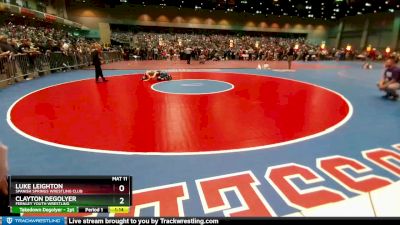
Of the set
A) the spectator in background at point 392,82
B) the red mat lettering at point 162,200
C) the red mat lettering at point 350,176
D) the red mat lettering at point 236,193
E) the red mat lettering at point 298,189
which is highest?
the spectator in background at point 392,82

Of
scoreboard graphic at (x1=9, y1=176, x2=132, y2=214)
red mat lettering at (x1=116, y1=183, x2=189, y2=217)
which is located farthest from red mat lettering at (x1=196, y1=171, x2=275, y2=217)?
scoreboard graphic at (x1=9, y1=176, x2=132, y2=214)

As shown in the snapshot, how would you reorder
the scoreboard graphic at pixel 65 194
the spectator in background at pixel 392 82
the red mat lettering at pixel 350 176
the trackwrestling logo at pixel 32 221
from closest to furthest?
the trackwrestling logo at pixel 32 221 < the scoreboard graphic at pixel 65 194 < the red mat lettering at pixel 350 176 < the spectator in background at pixel 392 82

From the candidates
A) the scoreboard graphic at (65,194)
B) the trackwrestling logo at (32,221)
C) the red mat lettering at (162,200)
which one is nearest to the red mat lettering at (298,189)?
the red mat lettering at (162,200)

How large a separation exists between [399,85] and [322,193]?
708 cm

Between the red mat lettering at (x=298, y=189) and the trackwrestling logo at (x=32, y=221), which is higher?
the trackwrestling logo at (x=32, y=221)

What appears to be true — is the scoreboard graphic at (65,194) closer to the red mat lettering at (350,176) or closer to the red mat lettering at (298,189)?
the red mat lettering at (298,189)

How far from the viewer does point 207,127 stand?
5.48 metres

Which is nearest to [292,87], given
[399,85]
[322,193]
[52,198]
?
[399,85]

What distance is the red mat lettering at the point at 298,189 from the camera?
116 inches

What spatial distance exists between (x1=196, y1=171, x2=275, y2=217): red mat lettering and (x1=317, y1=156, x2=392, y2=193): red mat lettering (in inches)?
42.7

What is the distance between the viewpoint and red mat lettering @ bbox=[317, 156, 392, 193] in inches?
129

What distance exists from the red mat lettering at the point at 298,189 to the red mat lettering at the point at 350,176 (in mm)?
238

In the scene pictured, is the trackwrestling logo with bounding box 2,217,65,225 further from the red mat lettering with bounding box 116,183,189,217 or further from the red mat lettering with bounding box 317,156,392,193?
the red mat lettering with bounding box 317,156,392,193

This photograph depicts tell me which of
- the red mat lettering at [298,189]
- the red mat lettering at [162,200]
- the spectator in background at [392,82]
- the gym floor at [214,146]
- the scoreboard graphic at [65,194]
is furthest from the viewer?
the spectator in background at [392,82]
